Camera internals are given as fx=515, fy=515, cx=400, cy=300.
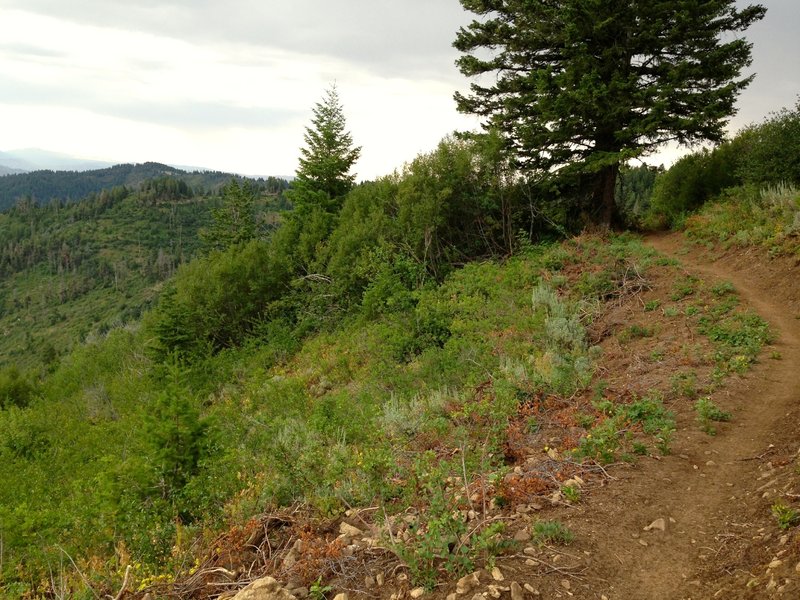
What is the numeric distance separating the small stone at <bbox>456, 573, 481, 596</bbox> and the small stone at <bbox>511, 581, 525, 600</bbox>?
0.75ft

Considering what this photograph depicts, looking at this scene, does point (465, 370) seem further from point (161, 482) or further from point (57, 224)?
point (57, 224)

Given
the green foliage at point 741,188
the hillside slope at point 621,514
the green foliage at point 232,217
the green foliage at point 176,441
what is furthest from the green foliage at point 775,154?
the green foliage at point 232,217

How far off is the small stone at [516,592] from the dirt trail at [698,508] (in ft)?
1.29

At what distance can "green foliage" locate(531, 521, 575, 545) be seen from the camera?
391 cm

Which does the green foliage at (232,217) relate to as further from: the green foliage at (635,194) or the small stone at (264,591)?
the small stone at (264,591)

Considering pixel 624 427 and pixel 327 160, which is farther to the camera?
pixel 327 160

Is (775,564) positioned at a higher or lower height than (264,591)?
higher

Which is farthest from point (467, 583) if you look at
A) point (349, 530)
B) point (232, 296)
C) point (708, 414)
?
point (232, 296)

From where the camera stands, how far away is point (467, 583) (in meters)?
3.46

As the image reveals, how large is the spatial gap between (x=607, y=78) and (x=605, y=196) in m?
3.81

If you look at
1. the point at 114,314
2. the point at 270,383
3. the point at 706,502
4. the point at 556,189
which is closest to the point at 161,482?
the point at 706,502

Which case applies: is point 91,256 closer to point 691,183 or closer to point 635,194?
point 635,194

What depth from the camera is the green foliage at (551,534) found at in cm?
391

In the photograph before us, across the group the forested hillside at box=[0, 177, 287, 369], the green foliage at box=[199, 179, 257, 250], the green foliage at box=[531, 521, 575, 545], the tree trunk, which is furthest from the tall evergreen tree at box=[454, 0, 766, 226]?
the forested hillside at box=[0, 177, 287, 369]
